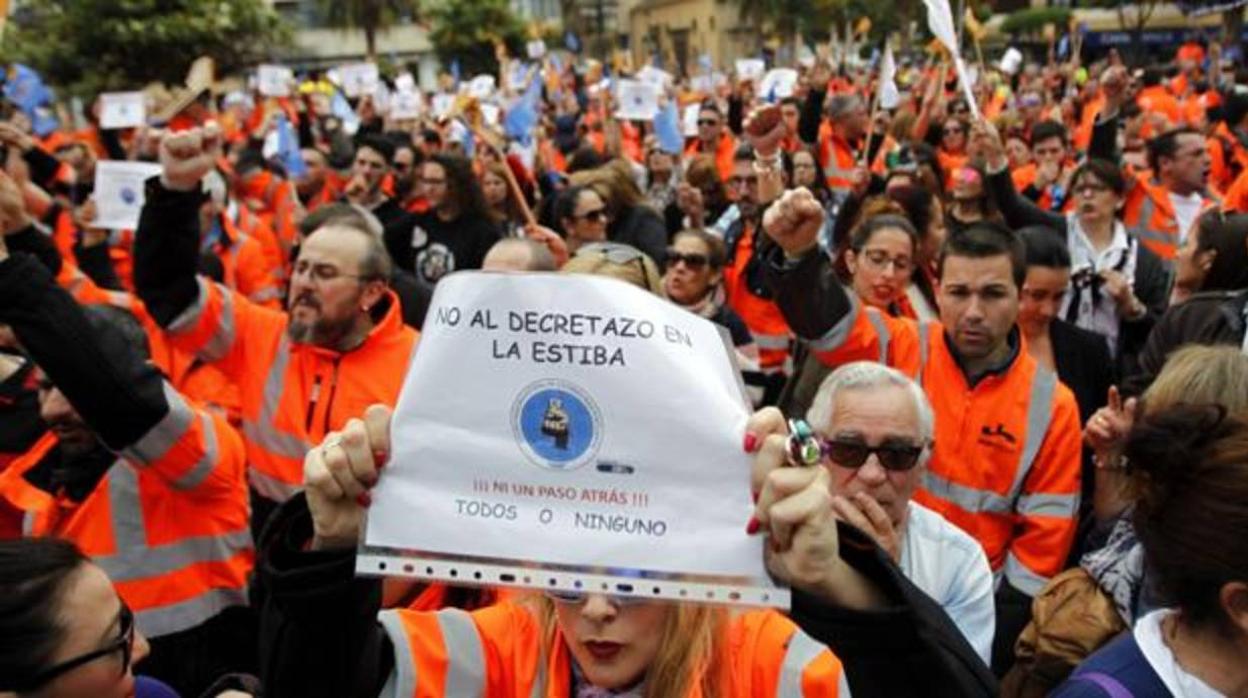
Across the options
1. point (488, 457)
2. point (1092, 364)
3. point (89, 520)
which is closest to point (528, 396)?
point (488, 457)

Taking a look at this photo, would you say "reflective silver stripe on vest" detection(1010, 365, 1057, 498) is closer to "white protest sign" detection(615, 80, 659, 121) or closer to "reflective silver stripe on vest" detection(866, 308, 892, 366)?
A: "reflective silver stripe on vest" detection(866, 308, 892, 366)

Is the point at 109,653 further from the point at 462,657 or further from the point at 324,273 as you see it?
the point at 324,273

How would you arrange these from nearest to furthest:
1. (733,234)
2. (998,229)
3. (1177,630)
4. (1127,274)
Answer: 1. (1177,630)
2. (998,229)
3. (1127,274)
4. (733,234)

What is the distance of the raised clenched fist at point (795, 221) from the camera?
11.0ft

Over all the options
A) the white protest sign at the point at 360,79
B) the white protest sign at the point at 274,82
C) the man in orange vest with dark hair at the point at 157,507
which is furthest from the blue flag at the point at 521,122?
the man in orange vest with dark hair at the point at 157,507

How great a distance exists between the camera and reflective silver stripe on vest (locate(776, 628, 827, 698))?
2.08 m

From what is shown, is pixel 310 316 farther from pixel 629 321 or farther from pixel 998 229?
pixel 629 321

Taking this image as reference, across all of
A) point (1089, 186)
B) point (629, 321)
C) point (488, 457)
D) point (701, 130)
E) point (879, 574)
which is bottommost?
point (701, 130)

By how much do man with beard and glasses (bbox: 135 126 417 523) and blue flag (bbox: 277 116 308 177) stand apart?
712 centimetres

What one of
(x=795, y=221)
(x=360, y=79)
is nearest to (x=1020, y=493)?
(x=795, y=221)

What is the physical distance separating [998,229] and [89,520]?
292 centimetres

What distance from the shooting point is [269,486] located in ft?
14.5

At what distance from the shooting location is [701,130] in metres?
12.5

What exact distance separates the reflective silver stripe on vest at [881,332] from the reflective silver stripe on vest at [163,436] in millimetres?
2000
